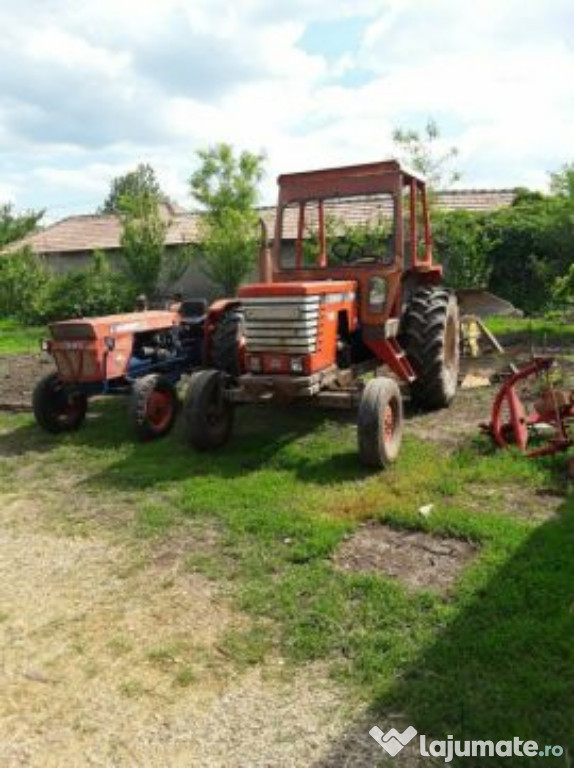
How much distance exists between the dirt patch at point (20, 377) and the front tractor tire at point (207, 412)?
349cm

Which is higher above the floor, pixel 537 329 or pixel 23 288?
pixel 23 288

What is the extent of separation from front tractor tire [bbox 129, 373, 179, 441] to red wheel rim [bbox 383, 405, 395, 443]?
2.44m

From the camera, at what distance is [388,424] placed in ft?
21.0

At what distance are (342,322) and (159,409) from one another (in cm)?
207

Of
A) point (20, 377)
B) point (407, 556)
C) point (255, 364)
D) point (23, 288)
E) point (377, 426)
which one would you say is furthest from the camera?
point (23, 288)

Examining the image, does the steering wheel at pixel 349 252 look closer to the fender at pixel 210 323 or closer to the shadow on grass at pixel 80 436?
the fender at pixel 210 323

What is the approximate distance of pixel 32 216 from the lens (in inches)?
1435

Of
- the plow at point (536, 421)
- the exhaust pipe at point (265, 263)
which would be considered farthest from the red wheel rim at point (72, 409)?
the plow at point (536, 421)

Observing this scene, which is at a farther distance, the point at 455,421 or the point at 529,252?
the point at 529,252

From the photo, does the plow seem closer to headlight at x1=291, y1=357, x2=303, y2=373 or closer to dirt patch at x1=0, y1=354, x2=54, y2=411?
headlight at x1=291, y1=357, x2=303, y2=373

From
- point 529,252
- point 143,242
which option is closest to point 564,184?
point 529,252

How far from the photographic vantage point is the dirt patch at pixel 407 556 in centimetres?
434

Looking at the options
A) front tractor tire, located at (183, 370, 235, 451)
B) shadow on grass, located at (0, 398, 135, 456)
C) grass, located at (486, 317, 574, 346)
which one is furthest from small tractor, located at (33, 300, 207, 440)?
grass, located at (486, 317, 574, 346)

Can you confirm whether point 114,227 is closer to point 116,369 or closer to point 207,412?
point 116,369
